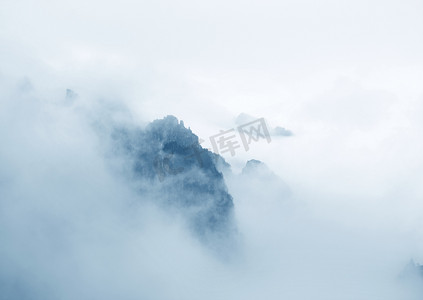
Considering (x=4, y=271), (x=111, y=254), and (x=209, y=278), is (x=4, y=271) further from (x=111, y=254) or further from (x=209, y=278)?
(x=209, y=278)

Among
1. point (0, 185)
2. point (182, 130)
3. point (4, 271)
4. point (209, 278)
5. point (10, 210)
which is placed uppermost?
point (182, 130)

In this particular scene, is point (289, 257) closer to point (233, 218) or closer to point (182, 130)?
point (233, 218)

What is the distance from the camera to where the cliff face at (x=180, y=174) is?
12606 cm

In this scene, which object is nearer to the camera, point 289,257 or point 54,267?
point 54,267

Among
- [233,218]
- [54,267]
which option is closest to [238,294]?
[233,218]

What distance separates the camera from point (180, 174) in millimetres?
137875

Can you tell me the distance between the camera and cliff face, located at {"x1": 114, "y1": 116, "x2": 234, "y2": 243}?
126062 millimetres

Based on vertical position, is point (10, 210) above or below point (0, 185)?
below

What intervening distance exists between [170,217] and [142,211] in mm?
14016

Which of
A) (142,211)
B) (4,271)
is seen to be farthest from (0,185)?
(142,211)

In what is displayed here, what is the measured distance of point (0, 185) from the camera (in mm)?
113750

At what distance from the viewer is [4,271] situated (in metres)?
96.5

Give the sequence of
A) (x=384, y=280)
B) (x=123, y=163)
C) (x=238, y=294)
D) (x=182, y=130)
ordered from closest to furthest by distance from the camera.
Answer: (x=182, y=130)
(x=238, y=294)
(x=123, y=163)
(x=384, y=280)

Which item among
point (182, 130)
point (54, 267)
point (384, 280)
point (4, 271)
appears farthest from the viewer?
point (384, 280)
